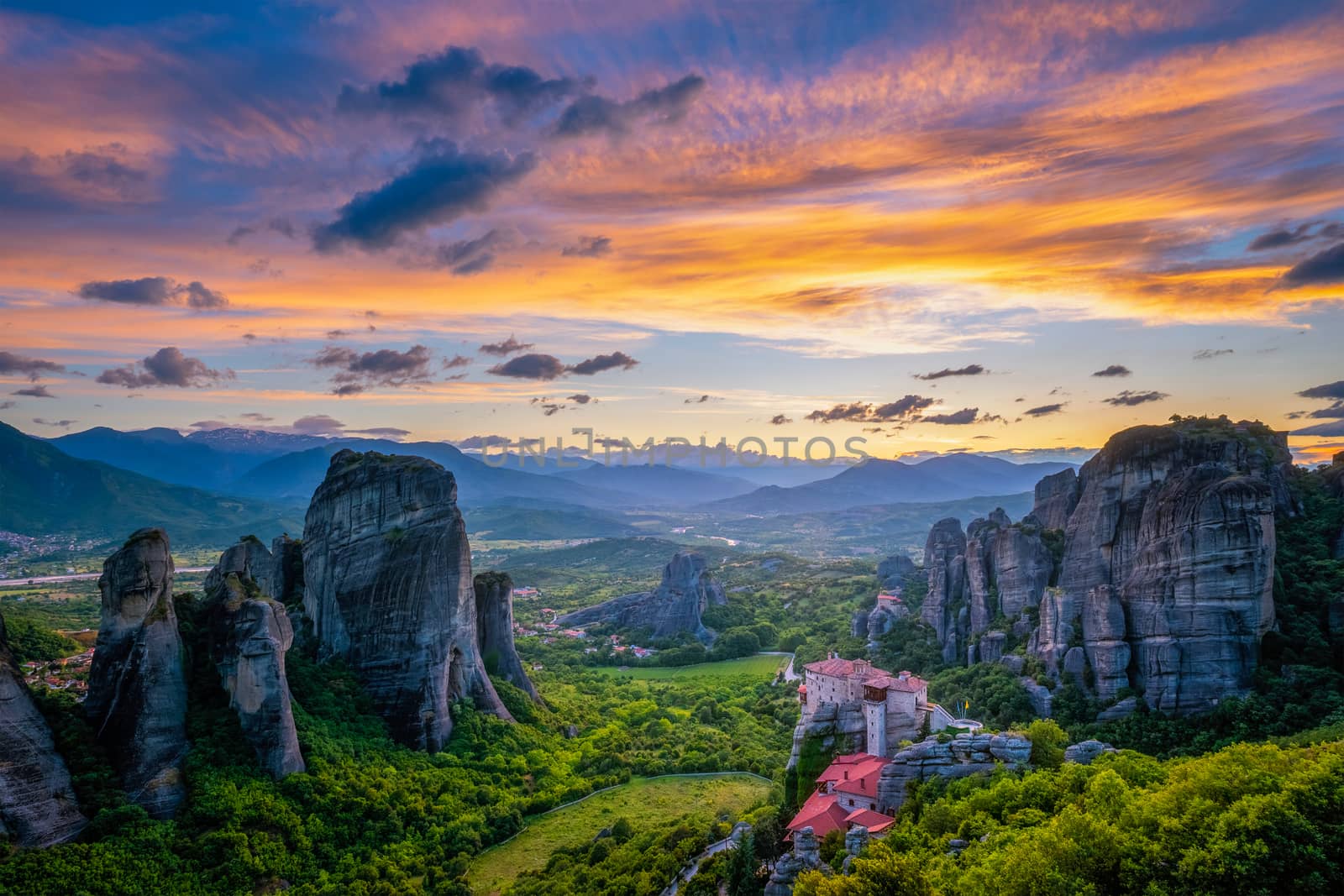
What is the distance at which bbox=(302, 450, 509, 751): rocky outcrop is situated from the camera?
165 ft

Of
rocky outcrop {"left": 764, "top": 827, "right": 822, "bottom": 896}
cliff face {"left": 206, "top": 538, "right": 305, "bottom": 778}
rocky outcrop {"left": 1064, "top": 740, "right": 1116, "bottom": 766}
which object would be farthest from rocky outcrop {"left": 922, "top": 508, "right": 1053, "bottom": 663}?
cliff face {"left": 206, "top": 538, "right": 305, "bottom": 778}

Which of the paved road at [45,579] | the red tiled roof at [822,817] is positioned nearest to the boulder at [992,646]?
the red tiled roof at [822,817]

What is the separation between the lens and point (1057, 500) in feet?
252

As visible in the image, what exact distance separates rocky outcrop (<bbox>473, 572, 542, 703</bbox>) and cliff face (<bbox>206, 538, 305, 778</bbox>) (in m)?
23.9

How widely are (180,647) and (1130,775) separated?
142 ft

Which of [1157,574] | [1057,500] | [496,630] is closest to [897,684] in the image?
[1157,574]

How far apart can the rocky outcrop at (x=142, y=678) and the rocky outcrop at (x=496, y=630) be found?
28.0 meters

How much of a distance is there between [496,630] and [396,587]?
14931mm

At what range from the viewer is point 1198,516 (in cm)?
4553

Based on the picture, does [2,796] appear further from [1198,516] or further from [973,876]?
[1198,516]

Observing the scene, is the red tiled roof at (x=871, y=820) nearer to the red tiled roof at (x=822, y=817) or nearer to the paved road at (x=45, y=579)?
the red tiled roof at (x=822, y=817)

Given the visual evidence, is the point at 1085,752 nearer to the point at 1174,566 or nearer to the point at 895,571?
the point at 1174,566

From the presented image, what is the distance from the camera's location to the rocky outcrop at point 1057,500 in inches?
2813

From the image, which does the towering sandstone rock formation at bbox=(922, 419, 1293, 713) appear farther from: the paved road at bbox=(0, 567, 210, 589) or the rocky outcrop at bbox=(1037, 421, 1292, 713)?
the paved road at bbox=(0, 567, 210, 589)
